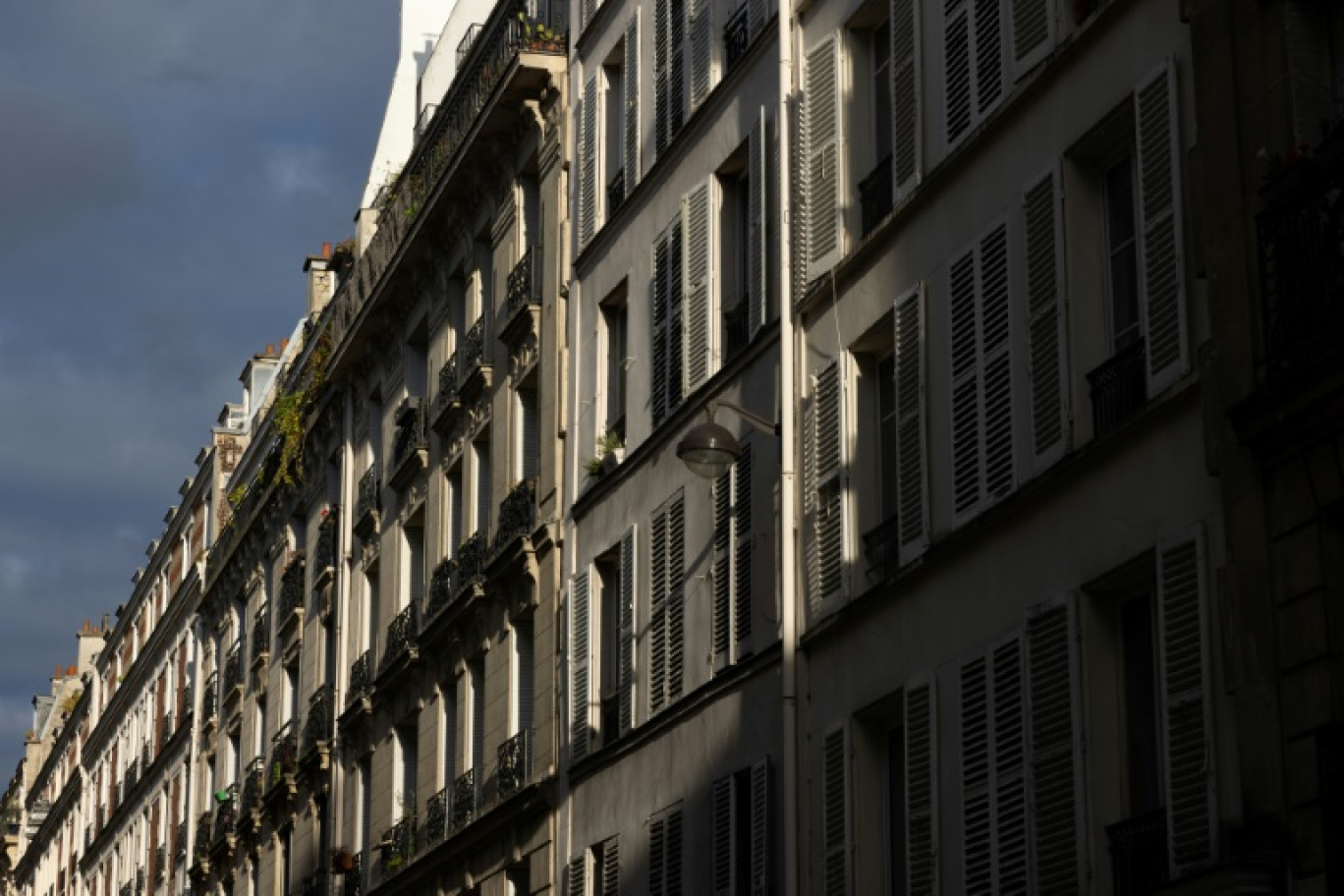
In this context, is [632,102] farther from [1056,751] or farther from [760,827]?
[1056,751]

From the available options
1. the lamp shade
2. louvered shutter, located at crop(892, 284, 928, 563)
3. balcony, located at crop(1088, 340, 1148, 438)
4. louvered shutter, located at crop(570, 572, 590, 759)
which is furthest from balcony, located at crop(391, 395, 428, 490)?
balcony, located at crop(1088, 340, 1148, 438)

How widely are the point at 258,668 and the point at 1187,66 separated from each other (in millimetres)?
33402

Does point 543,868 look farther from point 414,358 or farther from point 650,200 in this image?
point 414,358

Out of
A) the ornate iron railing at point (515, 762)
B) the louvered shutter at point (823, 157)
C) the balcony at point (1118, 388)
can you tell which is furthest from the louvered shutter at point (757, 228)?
the ornate iron railing at point (515, 762)

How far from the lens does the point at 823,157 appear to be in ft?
79.5

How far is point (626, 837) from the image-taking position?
89.9ft

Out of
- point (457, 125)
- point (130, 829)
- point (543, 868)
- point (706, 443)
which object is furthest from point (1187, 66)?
point (130, 829)

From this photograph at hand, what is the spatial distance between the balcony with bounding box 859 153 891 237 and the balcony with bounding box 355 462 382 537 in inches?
729

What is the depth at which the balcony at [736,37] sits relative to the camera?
87.9 feet

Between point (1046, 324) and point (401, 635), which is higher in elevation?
point (401, 635)

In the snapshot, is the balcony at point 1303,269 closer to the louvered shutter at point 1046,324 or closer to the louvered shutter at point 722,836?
the louvered shutter at point 1046,324

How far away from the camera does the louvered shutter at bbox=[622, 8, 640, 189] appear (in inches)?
1181

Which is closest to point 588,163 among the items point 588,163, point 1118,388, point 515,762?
point 588,163

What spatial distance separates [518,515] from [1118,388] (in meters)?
14.8
